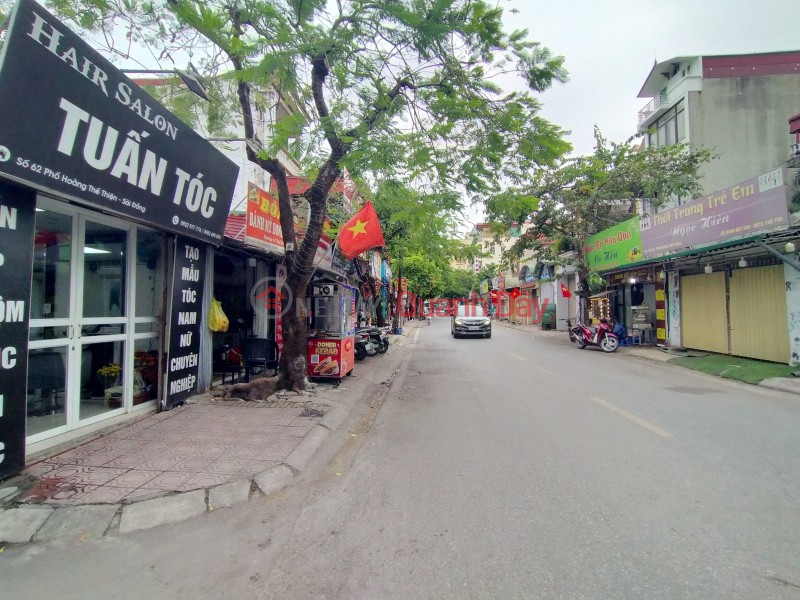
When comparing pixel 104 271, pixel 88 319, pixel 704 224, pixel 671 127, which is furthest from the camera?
pixel 671 127

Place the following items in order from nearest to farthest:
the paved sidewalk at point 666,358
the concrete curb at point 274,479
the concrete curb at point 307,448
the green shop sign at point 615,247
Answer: the concrete curb at point 274,479 < the concrete curb at point 307,448 < the paved sidewalk at point 666,358 < the green shop sign at point 615,247

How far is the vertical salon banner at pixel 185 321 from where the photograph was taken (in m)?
6.65

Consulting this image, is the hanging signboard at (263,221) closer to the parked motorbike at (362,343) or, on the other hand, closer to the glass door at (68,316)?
the glass door at (68,316)

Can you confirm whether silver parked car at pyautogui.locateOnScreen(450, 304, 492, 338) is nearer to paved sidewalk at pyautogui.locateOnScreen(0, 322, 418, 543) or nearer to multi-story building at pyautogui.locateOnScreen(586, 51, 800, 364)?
multi-story building at pyautogui.locateOnScreen(586, 51, 800, 364)

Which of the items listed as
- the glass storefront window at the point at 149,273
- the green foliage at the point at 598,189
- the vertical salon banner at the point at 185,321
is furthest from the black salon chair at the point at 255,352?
the green foliage at the point at 598,189

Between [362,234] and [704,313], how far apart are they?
11.4m

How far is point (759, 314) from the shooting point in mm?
11148

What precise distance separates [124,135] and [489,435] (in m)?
5.77

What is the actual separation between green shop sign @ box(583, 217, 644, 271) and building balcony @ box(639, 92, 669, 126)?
9.15m

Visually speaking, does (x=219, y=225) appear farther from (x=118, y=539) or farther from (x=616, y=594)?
(x=616, y=594)

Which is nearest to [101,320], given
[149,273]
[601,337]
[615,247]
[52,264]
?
[52,264]

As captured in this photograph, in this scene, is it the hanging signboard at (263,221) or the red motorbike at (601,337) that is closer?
the hanging signboard at (263,221)

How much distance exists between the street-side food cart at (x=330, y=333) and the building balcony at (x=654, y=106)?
20.6 m

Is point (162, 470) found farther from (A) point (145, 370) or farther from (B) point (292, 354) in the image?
(B) point (292, 354)
